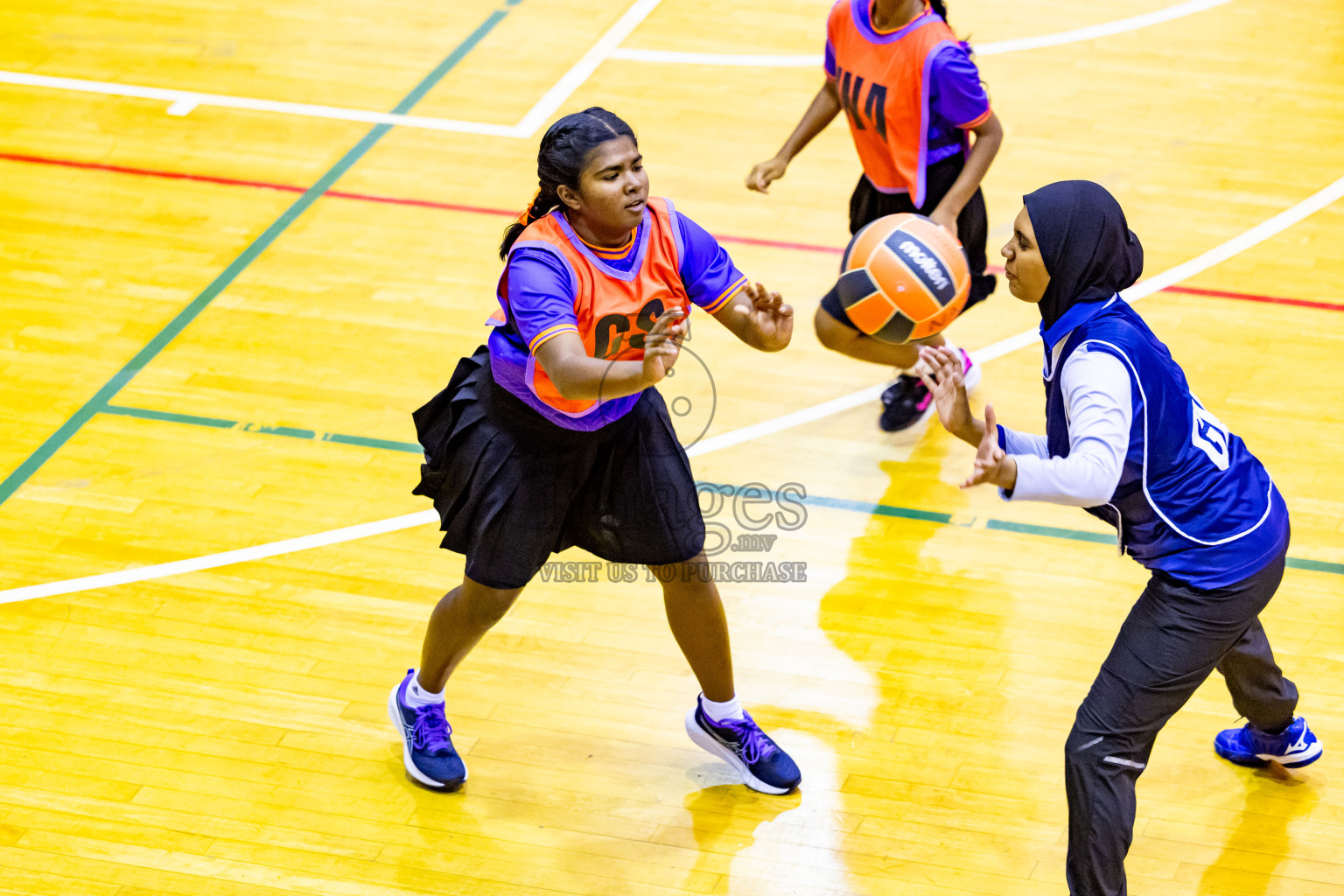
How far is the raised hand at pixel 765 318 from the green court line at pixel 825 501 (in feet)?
5.96

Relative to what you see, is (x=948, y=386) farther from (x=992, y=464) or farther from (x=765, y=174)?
(x=765, y=174)

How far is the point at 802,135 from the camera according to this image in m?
5.71

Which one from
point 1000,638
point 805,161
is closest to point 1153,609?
point 1000,638

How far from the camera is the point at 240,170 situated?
776 cm

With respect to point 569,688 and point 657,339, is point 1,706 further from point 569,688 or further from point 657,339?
point 657,339

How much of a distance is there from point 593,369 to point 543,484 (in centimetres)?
54

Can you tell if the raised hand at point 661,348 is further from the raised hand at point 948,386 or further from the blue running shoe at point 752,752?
the blue running shoe at point 752,752

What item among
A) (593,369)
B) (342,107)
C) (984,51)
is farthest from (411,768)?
(984,51)

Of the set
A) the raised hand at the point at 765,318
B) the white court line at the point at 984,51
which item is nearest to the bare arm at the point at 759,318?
the raised hand at the point at 765,318

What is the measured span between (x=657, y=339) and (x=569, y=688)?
1.71 m

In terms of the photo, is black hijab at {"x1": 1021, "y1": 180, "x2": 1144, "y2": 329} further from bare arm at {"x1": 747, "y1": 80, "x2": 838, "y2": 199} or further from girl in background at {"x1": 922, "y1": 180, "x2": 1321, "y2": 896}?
bare arm at {"x1": 747, "y1": 80, "x2": 838, "y2": 199}

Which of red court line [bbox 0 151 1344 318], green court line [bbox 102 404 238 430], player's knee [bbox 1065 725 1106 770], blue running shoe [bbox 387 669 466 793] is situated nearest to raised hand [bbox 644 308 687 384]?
player's knee [bbox 1065 725 1106 770]

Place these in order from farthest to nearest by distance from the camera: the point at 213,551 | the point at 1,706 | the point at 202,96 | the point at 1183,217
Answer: the point at 202,96 < the point at 1183,217 < the point at 213,551 < the point at 1,706

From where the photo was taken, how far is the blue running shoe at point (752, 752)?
4.28m
